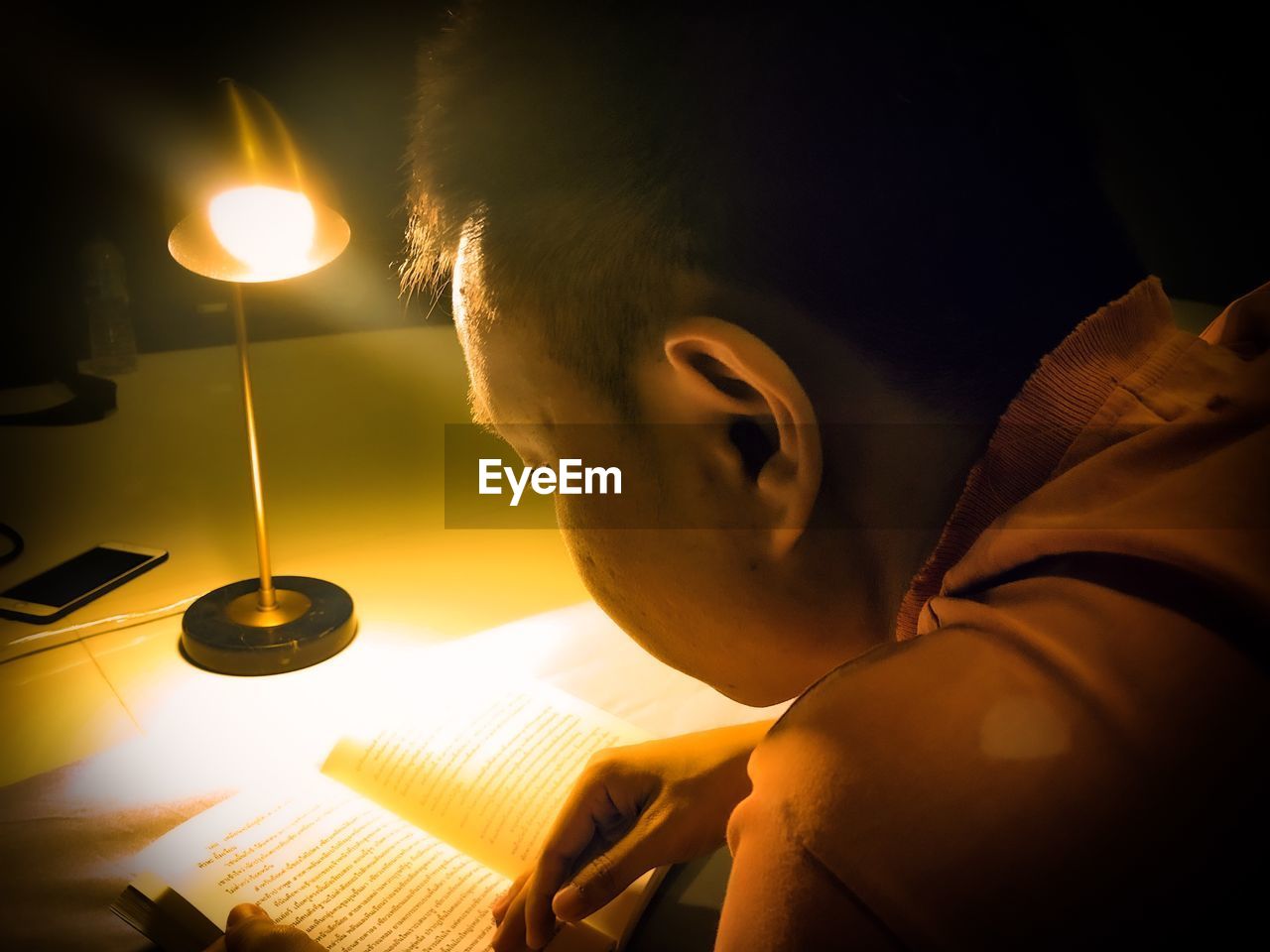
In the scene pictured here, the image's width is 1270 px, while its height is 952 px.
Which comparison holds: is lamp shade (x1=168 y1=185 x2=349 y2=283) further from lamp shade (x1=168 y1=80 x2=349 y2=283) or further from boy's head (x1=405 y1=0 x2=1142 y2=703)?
boy's head (x1=405 y1=0 x2=1142 y2=703)

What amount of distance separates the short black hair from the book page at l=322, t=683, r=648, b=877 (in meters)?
0.35

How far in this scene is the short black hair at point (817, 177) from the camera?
17.6 inches

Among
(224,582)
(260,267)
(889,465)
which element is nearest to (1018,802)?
(889,465)

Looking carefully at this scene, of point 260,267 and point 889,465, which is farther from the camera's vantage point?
point 260,267

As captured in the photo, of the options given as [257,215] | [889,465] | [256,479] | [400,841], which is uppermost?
[257,215]

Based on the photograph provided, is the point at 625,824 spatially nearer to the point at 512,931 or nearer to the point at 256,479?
the point at 512,931

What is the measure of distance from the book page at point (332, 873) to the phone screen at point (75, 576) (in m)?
0.40

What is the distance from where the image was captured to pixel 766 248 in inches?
17.9

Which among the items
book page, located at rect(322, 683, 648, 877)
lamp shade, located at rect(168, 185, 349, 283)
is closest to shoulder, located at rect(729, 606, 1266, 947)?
book page, located at rect(322, 683, 648, 877)

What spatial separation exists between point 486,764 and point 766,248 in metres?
0.48

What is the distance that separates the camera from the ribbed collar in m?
0.46

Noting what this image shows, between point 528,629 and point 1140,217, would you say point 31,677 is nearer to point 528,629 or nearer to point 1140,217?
point 528,629

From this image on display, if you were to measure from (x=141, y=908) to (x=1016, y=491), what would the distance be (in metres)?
0.58

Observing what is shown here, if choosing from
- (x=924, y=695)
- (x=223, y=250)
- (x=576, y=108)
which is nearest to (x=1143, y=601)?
(x=924, y=695)
